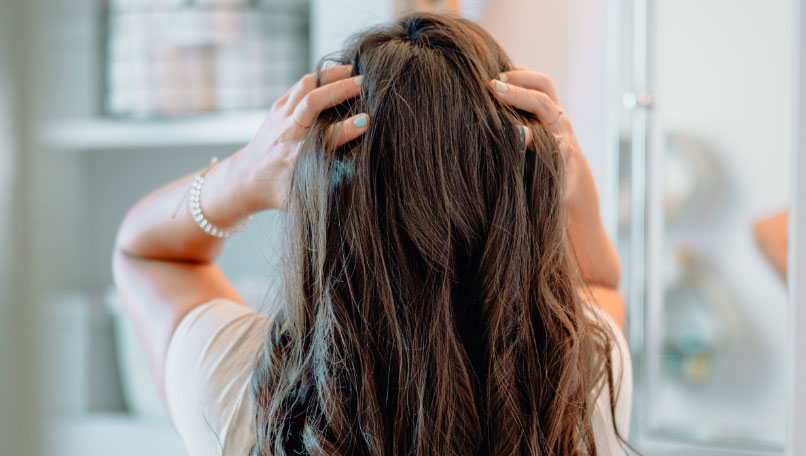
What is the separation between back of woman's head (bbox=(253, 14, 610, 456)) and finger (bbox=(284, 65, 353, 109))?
0.01 metres

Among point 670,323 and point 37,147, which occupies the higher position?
point 37,147

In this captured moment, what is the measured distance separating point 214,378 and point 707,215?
561 mm

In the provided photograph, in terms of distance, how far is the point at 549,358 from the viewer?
0.51 m

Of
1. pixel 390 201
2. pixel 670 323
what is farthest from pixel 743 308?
pixel 390 201

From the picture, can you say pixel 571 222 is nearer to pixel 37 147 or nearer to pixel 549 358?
pixel 549 358

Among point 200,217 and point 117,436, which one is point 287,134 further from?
point 117,436

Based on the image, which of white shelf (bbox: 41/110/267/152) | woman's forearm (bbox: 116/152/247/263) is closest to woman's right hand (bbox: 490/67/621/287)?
woman's forearm (bbox: 116/152/247/263)

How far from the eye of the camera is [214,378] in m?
0.53

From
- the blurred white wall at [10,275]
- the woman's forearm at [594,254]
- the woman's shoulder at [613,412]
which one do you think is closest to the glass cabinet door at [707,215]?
the woman's forearm at [594,254]

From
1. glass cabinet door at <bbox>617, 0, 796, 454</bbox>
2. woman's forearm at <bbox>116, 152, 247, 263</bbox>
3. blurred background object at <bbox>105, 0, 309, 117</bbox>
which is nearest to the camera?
woman's forearm at <bbox>116, 152, 247, 263</bbox>

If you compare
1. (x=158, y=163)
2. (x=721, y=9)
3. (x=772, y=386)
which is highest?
(x=721, y=9)

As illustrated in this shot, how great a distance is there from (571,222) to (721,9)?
32 cm

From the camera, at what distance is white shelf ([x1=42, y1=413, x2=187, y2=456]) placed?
39.9 inches

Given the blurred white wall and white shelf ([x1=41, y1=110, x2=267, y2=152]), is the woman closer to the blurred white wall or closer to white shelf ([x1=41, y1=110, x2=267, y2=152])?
the blurred white wall
